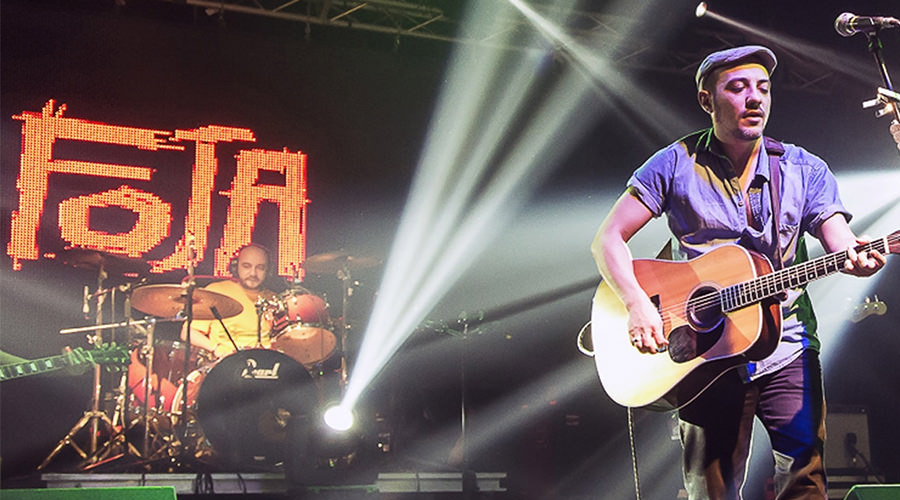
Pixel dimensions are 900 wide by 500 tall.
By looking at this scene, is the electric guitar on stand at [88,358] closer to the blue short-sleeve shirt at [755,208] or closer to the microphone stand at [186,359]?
the microphone stand at [186,359]

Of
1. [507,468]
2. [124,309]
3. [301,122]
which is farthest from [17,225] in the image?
[507,468]

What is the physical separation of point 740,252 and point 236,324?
203 inches

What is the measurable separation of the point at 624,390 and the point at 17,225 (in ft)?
18.2

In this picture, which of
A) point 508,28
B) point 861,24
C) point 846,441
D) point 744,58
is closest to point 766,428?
point 744,58

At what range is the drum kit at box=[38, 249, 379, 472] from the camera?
247 inches

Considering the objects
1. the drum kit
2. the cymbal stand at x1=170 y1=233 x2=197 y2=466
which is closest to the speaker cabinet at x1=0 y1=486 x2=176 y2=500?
the drum kit

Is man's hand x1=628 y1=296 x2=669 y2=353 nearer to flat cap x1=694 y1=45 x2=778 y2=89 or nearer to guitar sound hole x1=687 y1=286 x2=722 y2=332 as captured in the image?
guitar sound hole x1=687 y1=286 x2=722 y2=332

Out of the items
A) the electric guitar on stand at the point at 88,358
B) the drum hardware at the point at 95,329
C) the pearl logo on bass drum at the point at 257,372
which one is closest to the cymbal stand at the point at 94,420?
the drum hardware at the point at 95,329

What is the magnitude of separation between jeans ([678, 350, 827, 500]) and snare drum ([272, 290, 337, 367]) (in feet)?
14.4

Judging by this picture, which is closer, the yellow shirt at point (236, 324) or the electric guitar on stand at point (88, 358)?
the electric guitar on stand at point (88, 358)

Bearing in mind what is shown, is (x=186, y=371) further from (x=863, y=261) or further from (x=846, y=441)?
(x=846, y=441)

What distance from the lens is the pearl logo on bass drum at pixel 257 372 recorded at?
20.8 feet

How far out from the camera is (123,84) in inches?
294

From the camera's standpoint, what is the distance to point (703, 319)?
2.83 m
